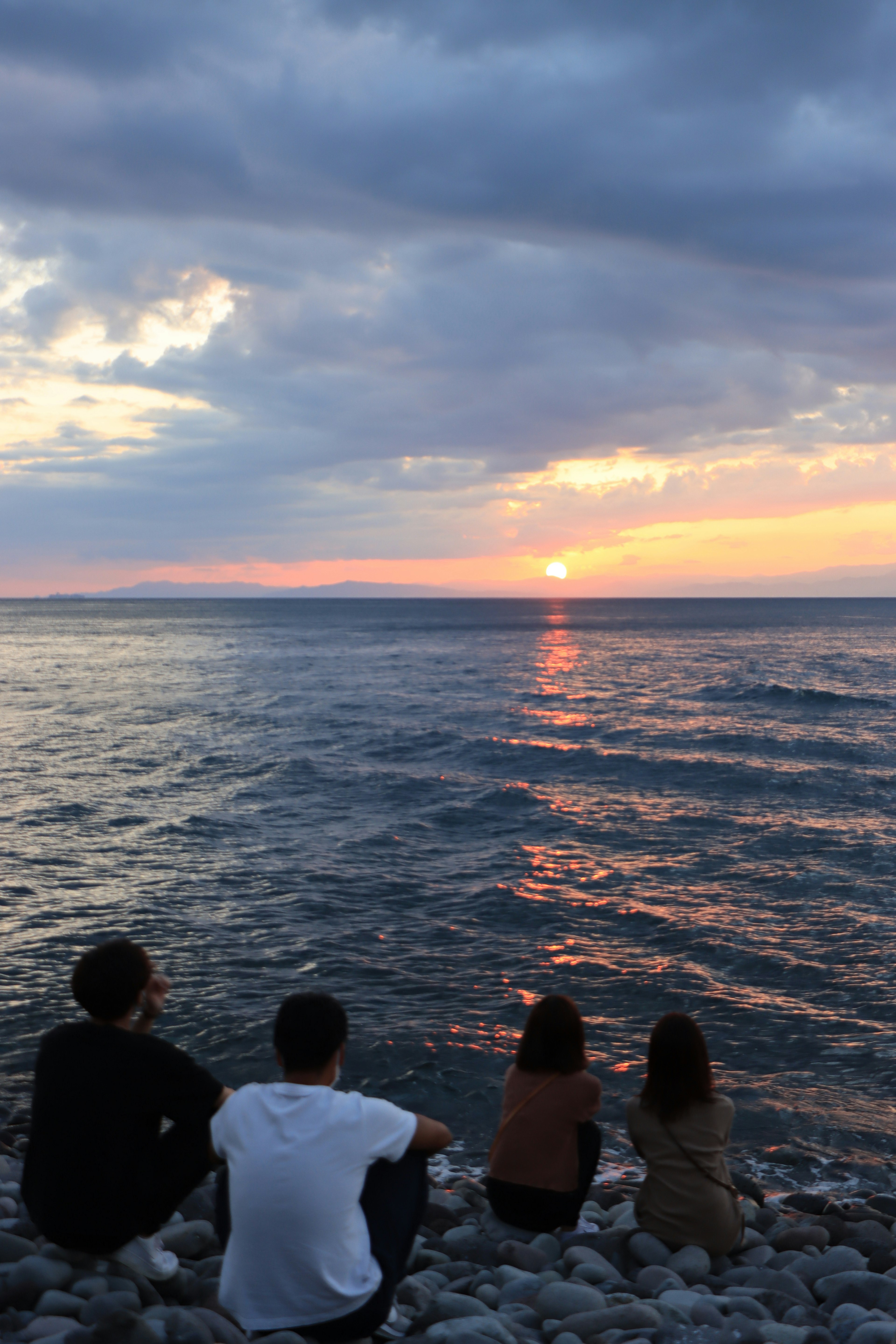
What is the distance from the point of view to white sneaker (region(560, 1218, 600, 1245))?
5.79 m

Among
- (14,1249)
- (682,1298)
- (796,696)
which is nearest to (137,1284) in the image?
(14,1249)

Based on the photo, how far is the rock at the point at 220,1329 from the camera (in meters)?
4.09

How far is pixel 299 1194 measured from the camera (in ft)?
12.0

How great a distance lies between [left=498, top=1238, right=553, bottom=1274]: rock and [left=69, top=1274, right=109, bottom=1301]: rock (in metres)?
2.25

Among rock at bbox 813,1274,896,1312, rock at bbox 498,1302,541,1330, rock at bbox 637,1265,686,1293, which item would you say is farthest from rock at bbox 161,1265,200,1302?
rock at bbox 813,1274,896,1312

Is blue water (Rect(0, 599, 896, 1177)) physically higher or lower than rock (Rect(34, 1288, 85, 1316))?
lower

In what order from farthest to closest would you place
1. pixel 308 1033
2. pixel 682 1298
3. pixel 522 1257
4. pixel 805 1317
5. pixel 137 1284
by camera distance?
pixel 522 1257 < pixel 682 1298 < pixel 805 1317 < pixel 137 1284 < pixel 308 1033

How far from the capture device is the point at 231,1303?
12.9ft

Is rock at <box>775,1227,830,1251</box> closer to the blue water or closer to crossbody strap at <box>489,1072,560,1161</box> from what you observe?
crossbody strap at <box>489,1072,560,1161</box>

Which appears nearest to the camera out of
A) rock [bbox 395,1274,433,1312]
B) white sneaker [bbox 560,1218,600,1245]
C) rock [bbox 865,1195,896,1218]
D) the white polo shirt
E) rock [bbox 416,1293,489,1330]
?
the white polo shirt

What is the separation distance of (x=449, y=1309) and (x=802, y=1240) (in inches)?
99.5

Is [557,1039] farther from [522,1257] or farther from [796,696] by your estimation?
[796,696]

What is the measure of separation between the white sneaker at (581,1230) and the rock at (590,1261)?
0.20 meters

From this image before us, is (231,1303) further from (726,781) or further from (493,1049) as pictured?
(726,781)
